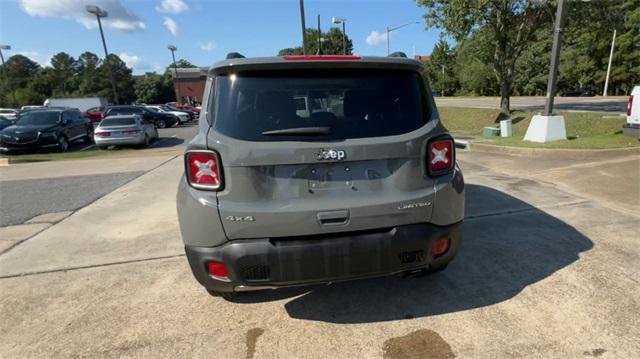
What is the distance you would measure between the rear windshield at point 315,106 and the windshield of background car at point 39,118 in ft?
54.9

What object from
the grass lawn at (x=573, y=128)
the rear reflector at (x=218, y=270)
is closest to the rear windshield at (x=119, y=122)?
the grass lawn at (x=573, y=128)

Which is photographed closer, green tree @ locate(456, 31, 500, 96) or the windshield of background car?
the windshield of background car

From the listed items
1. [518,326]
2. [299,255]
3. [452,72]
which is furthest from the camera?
[452,72]

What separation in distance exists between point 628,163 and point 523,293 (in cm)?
641

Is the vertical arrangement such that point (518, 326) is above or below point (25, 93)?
below

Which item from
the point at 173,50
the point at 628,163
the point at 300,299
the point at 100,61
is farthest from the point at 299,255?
the point at 100,61

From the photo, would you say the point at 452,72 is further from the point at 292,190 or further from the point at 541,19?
the point at 292,190

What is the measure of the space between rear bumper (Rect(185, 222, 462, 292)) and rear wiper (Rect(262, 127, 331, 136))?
0.66 metres

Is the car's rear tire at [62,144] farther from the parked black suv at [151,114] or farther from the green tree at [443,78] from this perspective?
the green tree at [443,78]

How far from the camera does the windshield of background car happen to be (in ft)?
50.9

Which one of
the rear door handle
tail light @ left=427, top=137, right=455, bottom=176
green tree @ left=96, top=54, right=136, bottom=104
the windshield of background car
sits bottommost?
the rear door handle

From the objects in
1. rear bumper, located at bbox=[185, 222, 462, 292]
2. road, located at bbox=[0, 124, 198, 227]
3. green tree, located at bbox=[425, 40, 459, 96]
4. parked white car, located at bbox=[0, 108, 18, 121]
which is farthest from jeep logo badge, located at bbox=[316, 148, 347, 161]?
green tree, located at bbox=[425, 40, 459, 96]

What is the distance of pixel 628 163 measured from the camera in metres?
7.55

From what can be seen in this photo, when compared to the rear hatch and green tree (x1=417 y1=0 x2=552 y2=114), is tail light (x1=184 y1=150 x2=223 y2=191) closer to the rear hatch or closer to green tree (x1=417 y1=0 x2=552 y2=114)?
the rear hatch
